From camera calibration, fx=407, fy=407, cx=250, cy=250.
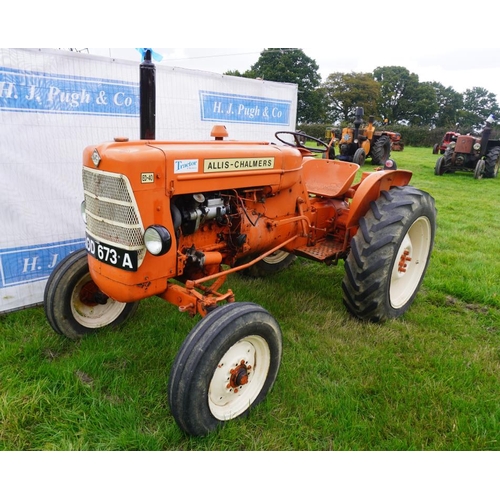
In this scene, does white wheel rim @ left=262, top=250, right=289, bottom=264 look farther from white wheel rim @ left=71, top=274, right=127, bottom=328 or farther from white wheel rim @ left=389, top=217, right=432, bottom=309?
white wheel rim @ left=71, top=274, right=127, bottom=328

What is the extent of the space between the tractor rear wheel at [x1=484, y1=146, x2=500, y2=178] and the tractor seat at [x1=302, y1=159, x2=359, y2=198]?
1103 cm

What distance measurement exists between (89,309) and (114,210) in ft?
4.02

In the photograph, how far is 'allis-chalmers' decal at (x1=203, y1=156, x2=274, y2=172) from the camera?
251 cm

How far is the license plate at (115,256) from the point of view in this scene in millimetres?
2266

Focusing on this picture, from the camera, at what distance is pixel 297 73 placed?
139 feet

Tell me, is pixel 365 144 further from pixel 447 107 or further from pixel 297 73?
pixel 447 107

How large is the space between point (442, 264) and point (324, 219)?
1.92 m

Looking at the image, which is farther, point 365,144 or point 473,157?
point 365,144

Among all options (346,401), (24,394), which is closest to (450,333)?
(346,401)

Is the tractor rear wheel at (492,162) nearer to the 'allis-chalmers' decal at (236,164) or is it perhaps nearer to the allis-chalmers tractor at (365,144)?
the allis-chalmers tractor at (365,144)

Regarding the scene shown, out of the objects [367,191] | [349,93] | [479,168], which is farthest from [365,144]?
[349,93]

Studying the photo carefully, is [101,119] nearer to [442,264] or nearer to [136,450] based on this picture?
[136,450]

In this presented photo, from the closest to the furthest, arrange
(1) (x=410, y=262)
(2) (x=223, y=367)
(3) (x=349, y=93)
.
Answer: (2) (x=223, y=367)
(1) (x=410, y=262)
(3) (x=349, y=93)

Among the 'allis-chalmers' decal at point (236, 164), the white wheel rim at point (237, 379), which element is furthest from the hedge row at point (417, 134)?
the white wheel rim at point (237, 379)
